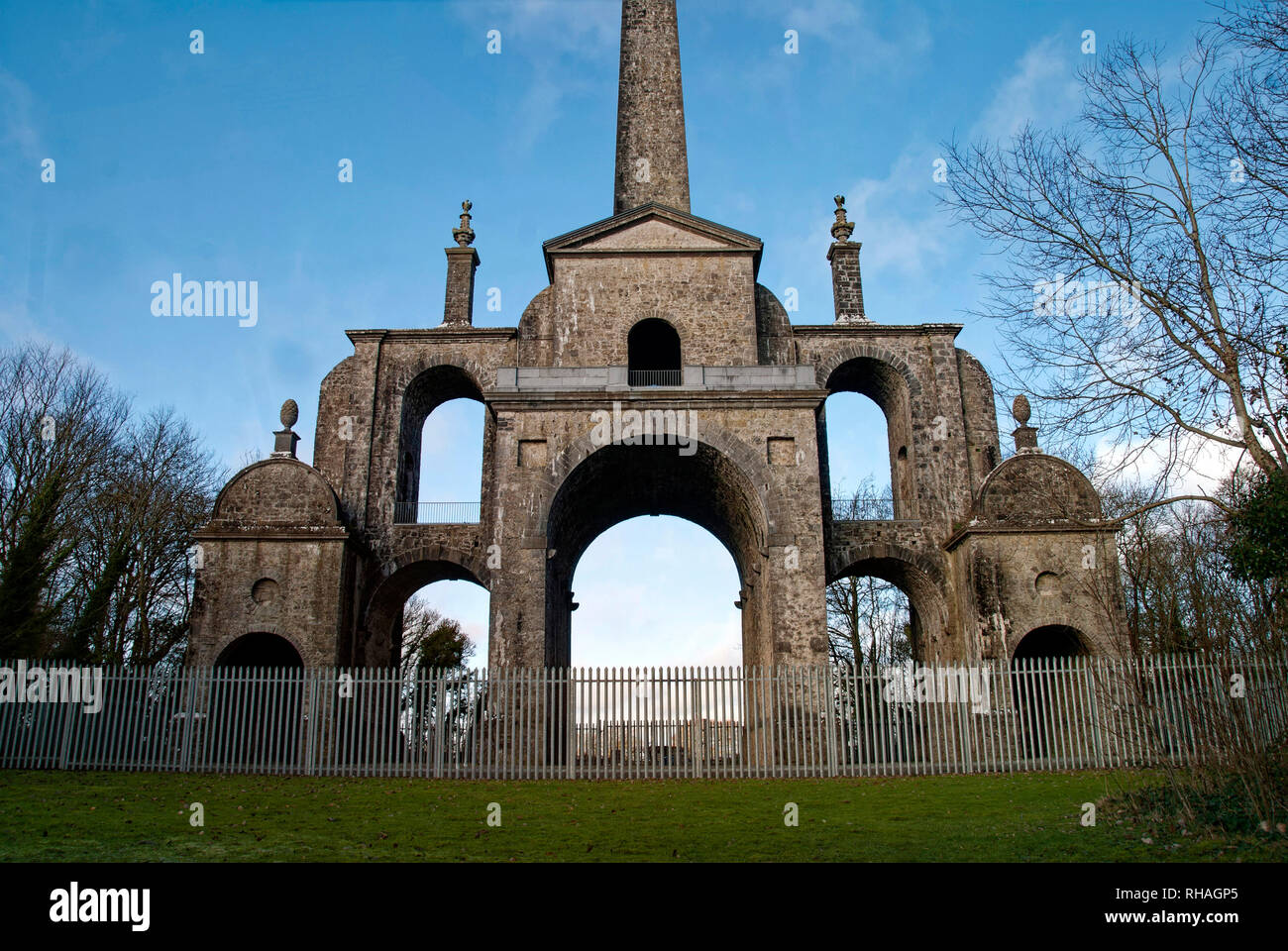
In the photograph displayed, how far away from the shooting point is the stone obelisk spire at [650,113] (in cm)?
2736

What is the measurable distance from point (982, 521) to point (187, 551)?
25.2 m

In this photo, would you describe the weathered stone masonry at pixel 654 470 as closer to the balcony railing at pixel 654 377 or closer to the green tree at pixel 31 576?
the balcony railing at pixel 654 377

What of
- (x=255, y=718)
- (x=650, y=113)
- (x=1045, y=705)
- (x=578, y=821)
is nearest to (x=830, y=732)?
(x=1045, y=705)

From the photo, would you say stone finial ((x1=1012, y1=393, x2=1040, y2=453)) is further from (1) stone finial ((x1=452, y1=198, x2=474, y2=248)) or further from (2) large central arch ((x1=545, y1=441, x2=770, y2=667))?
(1) stone finial ((x1=452, y1=198, x2=474, y2=248))

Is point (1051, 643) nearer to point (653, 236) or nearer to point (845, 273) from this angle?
point (845, 273)

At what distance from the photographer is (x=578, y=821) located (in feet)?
38.9

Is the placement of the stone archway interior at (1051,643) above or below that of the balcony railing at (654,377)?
below

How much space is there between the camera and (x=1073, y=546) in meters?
21.6

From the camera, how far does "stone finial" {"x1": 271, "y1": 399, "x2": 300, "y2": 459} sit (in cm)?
2411

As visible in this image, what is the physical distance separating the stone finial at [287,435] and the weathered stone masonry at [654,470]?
2.80 feet

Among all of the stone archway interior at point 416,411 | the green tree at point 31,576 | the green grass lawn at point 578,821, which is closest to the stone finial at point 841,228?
the stone archway interior at point 416,411
